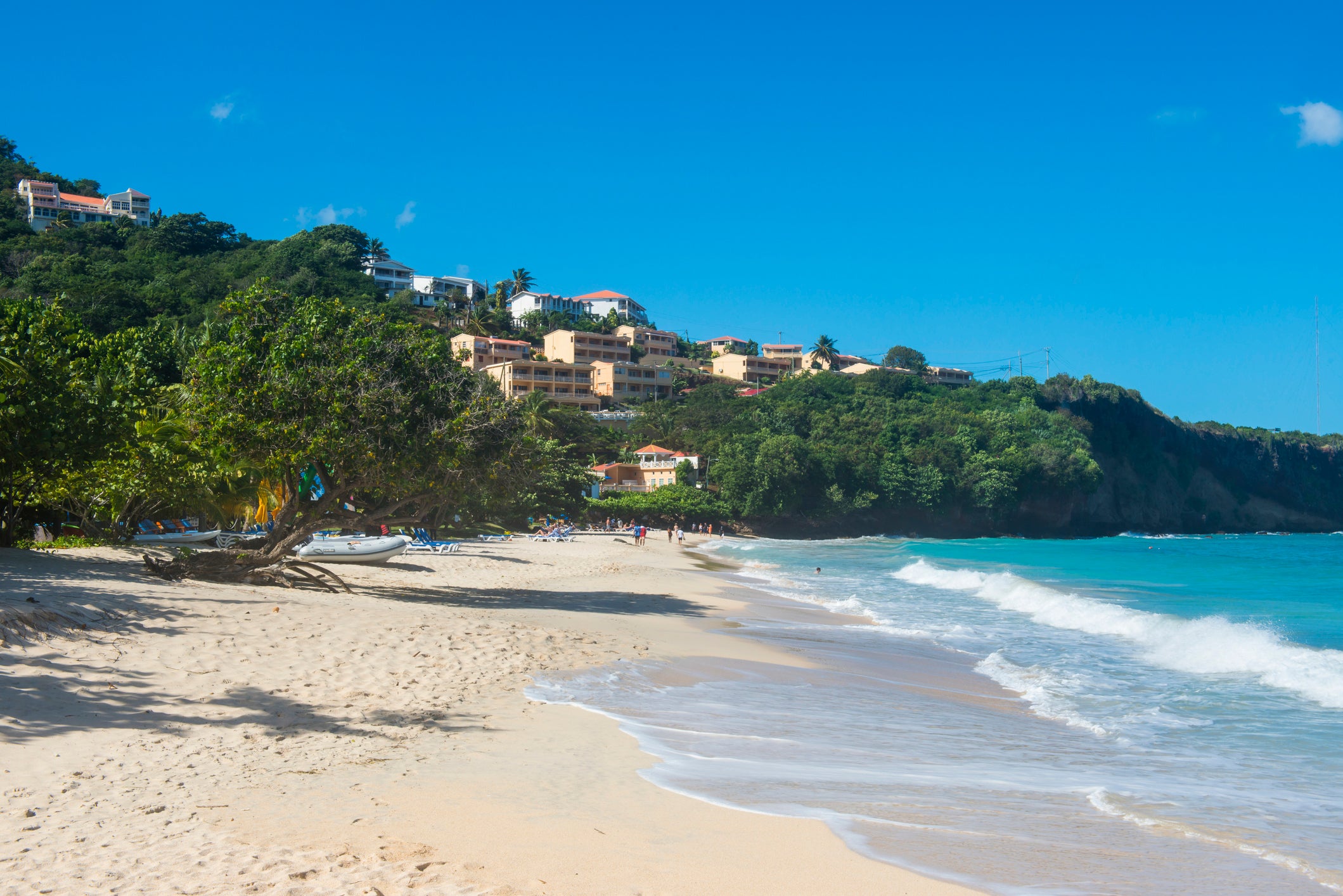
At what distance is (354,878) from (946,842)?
145 inches

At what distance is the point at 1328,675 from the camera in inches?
500

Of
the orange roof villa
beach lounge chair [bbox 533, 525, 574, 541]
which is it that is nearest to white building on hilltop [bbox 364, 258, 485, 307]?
the orange roof villa

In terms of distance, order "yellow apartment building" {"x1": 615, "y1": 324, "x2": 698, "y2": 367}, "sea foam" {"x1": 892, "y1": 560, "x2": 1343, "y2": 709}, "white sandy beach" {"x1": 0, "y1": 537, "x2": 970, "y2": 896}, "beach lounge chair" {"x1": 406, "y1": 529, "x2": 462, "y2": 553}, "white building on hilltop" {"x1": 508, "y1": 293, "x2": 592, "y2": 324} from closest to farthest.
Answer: "white sandy beach" {"x1": 0, "y1": 537, "x2": 970, "y2": 896} → "sea foam" {"x1": 892, "y1": 560, "x2": 1343, "y2": 709} → "beach lounge chair" {"x1": 406, "y1": 529, "x2": 462, "y2": 553} → "yellow apartment building" {"x1": 615, "y1": 324, "x2": 698, "y2": 367} → "white building on hilltop" {"x1": 508, "y1": 293, "x2": 592, "y2": 324}

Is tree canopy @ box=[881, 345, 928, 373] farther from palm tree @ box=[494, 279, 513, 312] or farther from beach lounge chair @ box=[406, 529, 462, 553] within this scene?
beach lounge chair @ box=[406, 529, 462, 553]

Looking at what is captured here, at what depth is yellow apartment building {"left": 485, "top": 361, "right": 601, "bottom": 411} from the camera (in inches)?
3637

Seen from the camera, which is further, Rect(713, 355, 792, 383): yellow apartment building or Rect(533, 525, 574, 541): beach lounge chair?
Rect(713, 355, 792, 383): yellow apartment building

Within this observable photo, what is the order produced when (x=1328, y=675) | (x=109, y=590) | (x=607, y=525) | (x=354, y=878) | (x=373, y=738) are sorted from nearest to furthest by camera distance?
(x=354, y=878), (x=373, y=738), (x=109, y=590), (x=1328, y=675), (x=607, y=525)

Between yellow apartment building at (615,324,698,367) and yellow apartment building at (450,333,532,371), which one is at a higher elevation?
yellow apartment building at (615,324,698,367)

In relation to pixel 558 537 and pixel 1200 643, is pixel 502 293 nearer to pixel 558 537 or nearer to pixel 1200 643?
pixel 558 537

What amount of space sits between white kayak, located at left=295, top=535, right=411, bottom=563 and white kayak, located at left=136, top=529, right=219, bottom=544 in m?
3.84

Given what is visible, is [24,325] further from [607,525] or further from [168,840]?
[607,525]

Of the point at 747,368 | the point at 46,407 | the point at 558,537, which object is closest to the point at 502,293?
the point at 747,368

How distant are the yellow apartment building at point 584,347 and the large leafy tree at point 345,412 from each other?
276 feet

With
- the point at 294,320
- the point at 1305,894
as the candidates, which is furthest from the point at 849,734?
the point at 294,320
